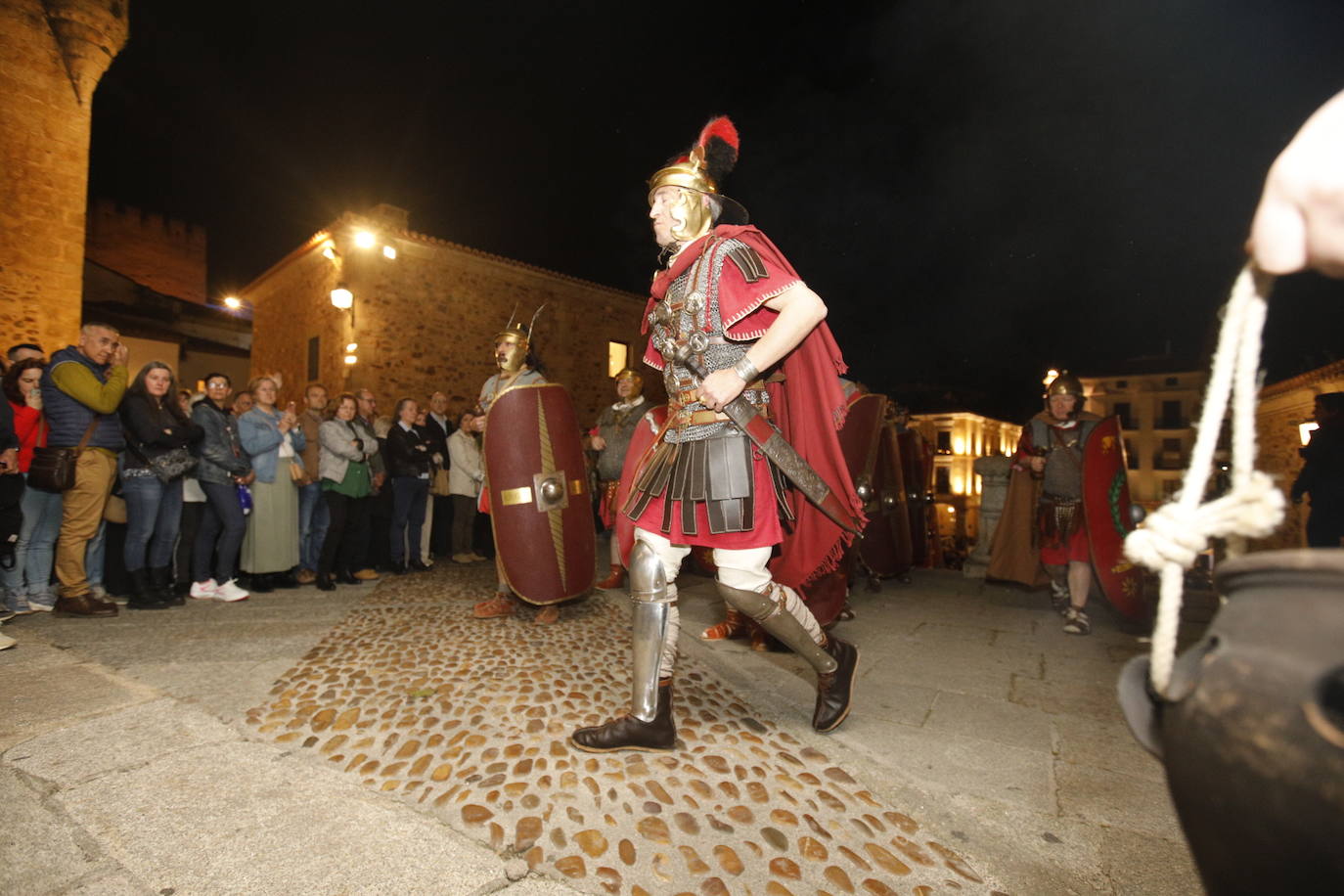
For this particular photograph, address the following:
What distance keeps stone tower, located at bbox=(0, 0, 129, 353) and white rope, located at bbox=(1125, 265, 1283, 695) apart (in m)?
11.4

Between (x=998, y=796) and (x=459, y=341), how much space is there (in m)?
12.9

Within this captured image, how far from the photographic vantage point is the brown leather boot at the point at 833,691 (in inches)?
85.7

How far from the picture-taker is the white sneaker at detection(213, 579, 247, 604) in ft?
13.1

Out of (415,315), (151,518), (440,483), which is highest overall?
(415,315)

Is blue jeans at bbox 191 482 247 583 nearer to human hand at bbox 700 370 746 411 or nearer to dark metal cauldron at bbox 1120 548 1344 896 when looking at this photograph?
human hand at bbox 700 370 746 411

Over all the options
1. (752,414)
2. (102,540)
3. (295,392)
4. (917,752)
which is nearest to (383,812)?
(752,414)

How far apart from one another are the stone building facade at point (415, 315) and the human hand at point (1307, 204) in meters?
12.6

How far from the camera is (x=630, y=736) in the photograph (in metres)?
1.92

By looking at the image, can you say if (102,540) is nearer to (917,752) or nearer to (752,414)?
(752,414)

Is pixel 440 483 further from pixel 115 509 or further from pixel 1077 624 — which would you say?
pixel 1077 624

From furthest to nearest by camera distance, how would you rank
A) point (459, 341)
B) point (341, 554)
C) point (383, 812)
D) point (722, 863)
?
point (459, 341)
point (341, 554)
point (383, 812)
point (722, 863)

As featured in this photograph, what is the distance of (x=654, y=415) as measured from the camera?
344 centimetres

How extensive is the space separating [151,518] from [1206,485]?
4.94m

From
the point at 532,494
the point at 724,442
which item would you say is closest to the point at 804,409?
the point at 724,442
